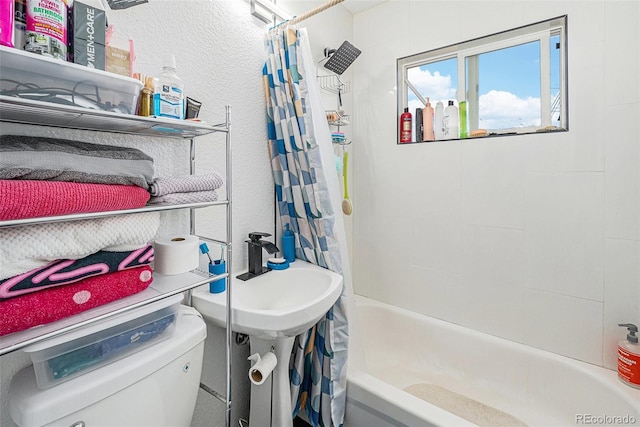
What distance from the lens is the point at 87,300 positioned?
2.27 ft

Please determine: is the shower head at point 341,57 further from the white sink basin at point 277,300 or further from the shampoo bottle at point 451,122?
the white sink basin at point 277,300

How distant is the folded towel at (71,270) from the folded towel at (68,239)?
1 centimetres

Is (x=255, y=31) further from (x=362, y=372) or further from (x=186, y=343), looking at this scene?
(x=362, y=372)

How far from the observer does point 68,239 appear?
0.65m

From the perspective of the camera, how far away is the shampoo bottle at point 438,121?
182 cm

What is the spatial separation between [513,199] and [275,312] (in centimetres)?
135

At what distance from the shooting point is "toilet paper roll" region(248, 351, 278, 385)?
1075 mm

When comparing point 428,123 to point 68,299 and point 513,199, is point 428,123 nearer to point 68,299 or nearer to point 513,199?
point 513,199

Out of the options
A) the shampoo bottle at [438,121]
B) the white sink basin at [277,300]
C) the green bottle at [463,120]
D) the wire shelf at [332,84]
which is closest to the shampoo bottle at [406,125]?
the shampoo bottle at [438,121]

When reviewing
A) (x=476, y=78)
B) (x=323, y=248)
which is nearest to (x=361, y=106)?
(x=476, y=78)

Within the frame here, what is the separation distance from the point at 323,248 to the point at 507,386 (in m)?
1.23

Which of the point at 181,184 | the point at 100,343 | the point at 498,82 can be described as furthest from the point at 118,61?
the point at 498,82

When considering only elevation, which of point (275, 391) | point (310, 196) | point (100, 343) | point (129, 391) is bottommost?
point (275, 391)

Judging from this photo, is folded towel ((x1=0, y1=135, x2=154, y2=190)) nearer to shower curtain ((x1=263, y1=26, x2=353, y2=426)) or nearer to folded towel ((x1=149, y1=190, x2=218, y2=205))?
folded towel ((x1=149, y1=190, x2=218, y2=205))
